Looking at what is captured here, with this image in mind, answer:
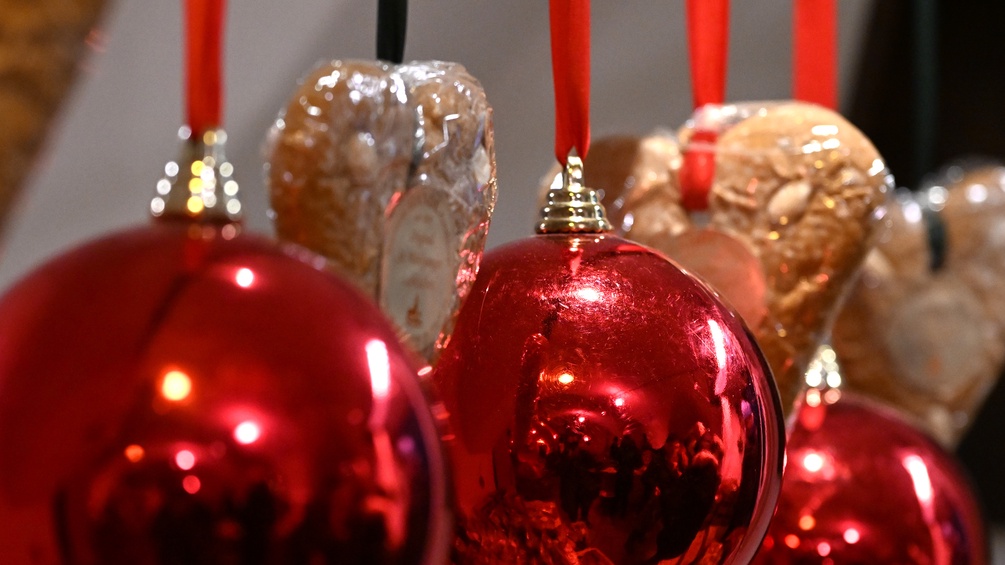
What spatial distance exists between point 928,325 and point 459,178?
1.39 ft

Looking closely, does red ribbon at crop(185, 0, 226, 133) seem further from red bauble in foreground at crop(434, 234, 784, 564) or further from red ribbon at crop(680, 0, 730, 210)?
red ribbon at crop(680, 0, 730, 210)

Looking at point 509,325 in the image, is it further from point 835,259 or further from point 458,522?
point 835,259

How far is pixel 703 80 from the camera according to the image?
1.36ft

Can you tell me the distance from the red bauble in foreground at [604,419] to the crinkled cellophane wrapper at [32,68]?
0.11 meters

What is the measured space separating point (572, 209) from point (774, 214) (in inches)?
4.2

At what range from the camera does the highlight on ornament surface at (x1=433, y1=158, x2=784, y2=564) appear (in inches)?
10.5

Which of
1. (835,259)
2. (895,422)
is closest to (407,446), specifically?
(835,259)

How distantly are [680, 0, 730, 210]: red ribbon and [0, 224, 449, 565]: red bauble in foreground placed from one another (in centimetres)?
22

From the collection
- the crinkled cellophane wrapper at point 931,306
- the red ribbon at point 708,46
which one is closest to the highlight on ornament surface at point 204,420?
the red ribbon at point 708,46

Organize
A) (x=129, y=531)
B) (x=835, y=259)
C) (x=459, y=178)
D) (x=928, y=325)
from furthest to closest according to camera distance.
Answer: (x=928, y=325), (x=835, y=259), (x=459, y=178), (x=129, y=531)

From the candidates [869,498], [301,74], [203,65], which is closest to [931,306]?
[869,498]

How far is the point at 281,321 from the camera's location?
0.19 m

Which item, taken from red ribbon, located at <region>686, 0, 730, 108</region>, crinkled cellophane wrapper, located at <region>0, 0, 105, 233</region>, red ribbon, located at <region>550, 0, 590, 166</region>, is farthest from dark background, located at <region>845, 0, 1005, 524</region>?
crinkled cellophane wrapper, located at <region>0, 0, 105, 233</region>

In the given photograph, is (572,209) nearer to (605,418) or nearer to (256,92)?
(605,418)
